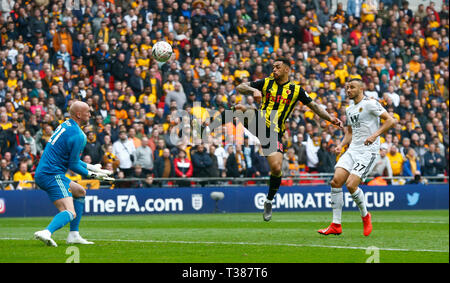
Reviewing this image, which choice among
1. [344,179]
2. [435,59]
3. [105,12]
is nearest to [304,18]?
[435,59]

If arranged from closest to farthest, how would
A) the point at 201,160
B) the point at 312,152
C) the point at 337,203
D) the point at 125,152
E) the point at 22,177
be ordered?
the point at 337,203 < the point at 22,177 < the point at 125,152 < the point at 201,160 < the point at 312,152

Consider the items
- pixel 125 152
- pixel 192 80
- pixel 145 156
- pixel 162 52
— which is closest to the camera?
pixel 162 52

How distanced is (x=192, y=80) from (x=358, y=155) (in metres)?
12.3

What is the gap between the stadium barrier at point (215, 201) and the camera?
22.1 m

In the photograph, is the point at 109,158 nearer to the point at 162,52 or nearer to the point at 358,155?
the point at 162,52

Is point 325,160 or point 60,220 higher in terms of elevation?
point 325,160

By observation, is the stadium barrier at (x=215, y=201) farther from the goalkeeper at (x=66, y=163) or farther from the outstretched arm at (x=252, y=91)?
the goalkeeper at (x=66, y=163)

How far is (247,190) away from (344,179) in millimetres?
10336

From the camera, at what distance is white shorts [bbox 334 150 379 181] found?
44.9ft

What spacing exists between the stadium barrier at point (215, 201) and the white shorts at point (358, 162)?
398 inches

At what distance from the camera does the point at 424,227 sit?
16266 mm

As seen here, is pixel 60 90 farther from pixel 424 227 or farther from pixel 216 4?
pixel 424 227

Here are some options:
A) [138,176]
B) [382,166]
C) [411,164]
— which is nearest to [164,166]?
[138,176]

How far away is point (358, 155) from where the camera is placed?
45.2 ft
